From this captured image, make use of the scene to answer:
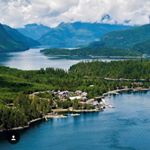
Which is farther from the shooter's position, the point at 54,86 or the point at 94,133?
the point at 54,86

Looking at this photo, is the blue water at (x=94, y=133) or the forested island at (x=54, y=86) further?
the forested island at (x=54, y=86)

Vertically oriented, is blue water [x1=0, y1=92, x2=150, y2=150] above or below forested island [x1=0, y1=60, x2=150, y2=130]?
below

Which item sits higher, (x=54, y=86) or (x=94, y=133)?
(x=54, y=86)

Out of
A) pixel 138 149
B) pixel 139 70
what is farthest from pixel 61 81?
pixel 138 149

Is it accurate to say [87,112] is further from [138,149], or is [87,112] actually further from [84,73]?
[84,73]
